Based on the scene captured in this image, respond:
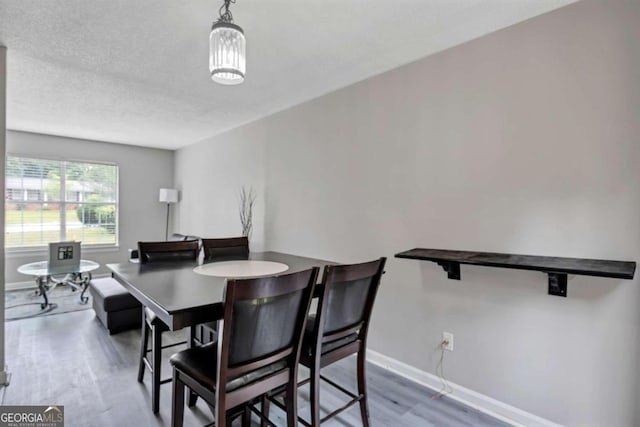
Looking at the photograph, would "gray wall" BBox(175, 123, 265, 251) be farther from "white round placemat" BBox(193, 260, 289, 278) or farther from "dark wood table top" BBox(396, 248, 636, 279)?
"dark wood table top" BBox(396, 248, 636, 279)

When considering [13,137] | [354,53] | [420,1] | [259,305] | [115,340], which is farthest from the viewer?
[13,137]

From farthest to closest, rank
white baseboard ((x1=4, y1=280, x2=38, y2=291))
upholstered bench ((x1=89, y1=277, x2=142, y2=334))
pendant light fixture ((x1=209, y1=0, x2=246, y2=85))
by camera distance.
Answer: white baseboard ((x1=4, y1=280, x2=38, y2=291)) → upholstered bench ((x1=89, y1=277, x2=142, y2=334)) → pendant light fixture ((x1=209, y1=0, x2=246, y2=85))

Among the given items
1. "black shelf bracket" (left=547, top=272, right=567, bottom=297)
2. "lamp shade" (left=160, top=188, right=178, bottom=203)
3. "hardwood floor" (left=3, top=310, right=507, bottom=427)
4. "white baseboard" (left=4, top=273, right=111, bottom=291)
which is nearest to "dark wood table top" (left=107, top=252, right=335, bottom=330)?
"hardwood floor" (left=3, top=310, right=507, bottom=427)

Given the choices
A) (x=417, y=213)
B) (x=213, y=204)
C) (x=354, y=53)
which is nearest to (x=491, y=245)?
(x=417, y=213)

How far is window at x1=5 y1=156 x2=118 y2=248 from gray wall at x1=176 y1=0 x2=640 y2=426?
4.91 m

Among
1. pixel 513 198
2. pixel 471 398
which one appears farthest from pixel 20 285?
pixel 513 198

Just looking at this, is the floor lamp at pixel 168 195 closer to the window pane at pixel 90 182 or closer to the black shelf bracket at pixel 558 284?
the window pane at pixel 90 182

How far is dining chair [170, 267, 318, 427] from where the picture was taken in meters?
1.21

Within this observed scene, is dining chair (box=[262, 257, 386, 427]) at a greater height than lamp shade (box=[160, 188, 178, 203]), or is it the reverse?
lamp shade (box=[160, 188, 178, 203])

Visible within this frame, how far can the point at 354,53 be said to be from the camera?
237 centimetres

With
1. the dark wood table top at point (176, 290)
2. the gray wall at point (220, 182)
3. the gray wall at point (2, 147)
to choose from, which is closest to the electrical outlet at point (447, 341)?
Result: the dark wood table top at point (176, 290)

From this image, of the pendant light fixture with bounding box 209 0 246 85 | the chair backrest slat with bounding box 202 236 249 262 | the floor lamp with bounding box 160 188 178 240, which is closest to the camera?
the pendant light fixture with bounding box 209 0 246 85

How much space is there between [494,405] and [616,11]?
2.32 meters

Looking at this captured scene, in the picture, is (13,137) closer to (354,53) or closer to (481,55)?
(354,53)
